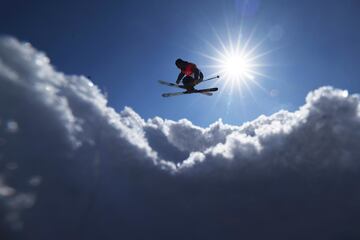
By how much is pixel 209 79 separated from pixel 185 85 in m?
3.69

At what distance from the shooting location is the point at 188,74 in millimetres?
34719

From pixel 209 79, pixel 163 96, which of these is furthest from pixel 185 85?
pixel 163 96

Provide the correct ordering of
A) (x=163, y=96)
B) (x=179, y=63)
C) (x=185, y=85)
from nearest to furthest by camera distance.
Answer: (x=179, y=63)
(x=185, y=85)
(x=163, y=96)

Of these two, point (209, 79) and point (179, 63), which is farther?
point (209, 79)

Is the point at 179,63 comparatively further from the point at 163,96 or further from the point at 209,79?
the point at 163,96

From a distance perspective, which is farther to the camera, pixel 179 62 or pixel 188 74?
pixel 188 74

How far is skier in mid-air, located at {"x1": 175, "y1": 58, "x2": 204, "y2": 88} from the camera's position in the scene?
32.6 m

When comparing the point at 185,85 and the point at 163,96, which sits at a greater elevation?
the point at 163,96

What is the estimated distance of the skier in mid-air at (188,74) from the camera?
32.6 meters

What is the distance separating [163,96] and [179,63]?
12.8 m

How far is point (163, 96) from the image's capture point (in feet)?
147

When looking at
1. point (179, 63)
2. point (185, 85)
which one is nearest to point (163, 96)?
point (185, 85)

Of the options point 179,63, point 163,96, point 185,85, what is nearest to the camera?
point 179,63

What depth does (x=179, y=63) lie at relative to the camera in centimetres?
3234
